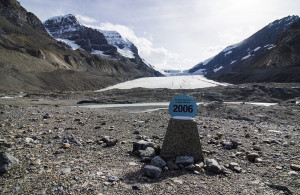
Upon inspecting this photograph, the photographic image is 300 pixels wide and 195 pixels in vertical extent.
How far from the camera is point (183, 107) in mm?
5801

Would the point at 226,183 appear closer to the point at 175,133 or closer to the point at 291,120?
the point at 175,133

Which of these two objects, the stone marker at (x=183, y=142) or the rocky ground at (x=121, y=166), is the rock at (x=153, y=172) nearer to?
the rocky ground at (x=121, y=166)

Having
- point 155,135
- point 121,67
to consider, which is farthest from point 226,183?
point 121,67

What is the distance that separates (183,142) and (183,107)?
36.9 inches

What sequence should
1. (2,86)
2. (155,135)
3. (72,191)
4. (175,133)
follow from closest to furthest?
(72,191)
(175,133)
(155,135)
(2,86)

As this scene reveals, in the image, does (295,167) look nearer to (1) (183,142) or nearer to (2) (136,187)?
(1) (183,142)

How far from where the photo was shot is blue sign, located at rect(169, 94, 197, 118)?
18.8 feet

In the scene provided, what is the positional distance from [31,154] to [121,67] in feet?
501

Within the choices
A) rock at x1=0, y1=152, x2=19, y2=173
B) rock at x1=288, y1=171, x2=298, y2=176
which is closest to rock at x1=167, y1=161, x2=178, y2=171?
rock at x1=288, y1=171, x2=298, y2=176

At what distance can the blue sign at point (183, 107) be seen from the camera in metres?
5.74

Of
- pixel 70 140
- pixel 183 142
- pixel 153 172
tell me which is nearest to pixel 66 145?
pixel 70 140

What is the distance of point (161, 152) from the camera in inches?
227

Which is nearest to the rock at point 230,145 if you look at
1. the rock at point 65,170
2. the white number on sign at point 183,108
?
the white number on sign at point 183,108

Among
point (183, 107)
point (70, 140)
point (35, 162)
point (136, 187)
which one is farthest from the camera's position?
point (70, 140)
